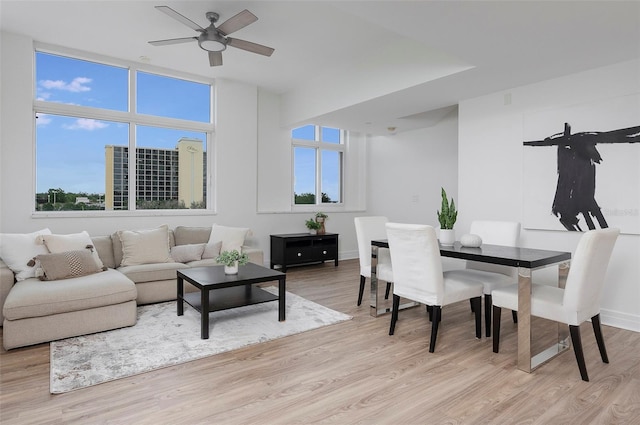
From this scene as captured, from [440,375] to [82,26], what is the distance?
479 centimetres

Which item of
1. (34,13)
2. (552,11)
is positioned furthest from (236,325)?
(34,13)

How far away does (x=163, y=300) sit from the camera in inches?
159

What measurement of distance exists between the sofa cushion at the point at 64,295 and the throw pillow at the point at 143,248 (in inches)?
30.7

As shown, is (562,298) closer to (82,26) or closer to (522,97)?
(522,97)

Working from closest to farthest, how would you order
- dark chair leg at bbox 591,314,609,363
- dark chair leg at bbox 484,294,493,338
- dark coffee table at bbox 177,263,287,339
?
dark chair leg at bbox 591,314,609,363
dark coffee table at bbox 177,263,287,339
dark chair leg at bbox 484,294,493,338

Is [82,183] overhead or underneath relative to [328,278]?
overhead

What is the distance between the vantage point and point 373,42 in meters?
4.29

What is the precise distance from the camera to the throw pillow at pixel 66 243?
3.60 m

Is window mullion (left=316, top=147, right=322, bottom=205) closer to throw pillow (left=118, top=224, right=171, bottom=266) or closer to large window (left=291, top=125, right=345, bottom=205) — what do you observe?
large window (left=291, top=125, right=345, bottom=205)

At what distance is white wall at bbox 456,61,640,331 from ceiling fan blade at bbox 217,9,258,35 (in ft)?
9.32

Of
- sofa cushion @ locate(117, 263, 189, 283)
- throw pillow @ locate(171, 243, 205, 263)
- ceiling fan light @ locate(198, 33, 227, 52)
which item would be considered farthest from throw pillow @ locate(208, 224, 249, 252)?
ceiling fan light @ locate(198, 33, 227, 52)

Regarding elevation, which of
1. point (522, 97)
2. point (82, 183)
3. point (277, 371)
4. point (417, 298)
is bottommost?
point (277, 371)

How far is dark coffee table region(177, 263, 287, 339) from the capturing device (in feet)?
10.0

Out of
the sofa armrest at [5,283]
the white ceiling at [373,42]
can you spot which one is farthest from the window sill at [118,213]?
the white ceiling at [373,42]
